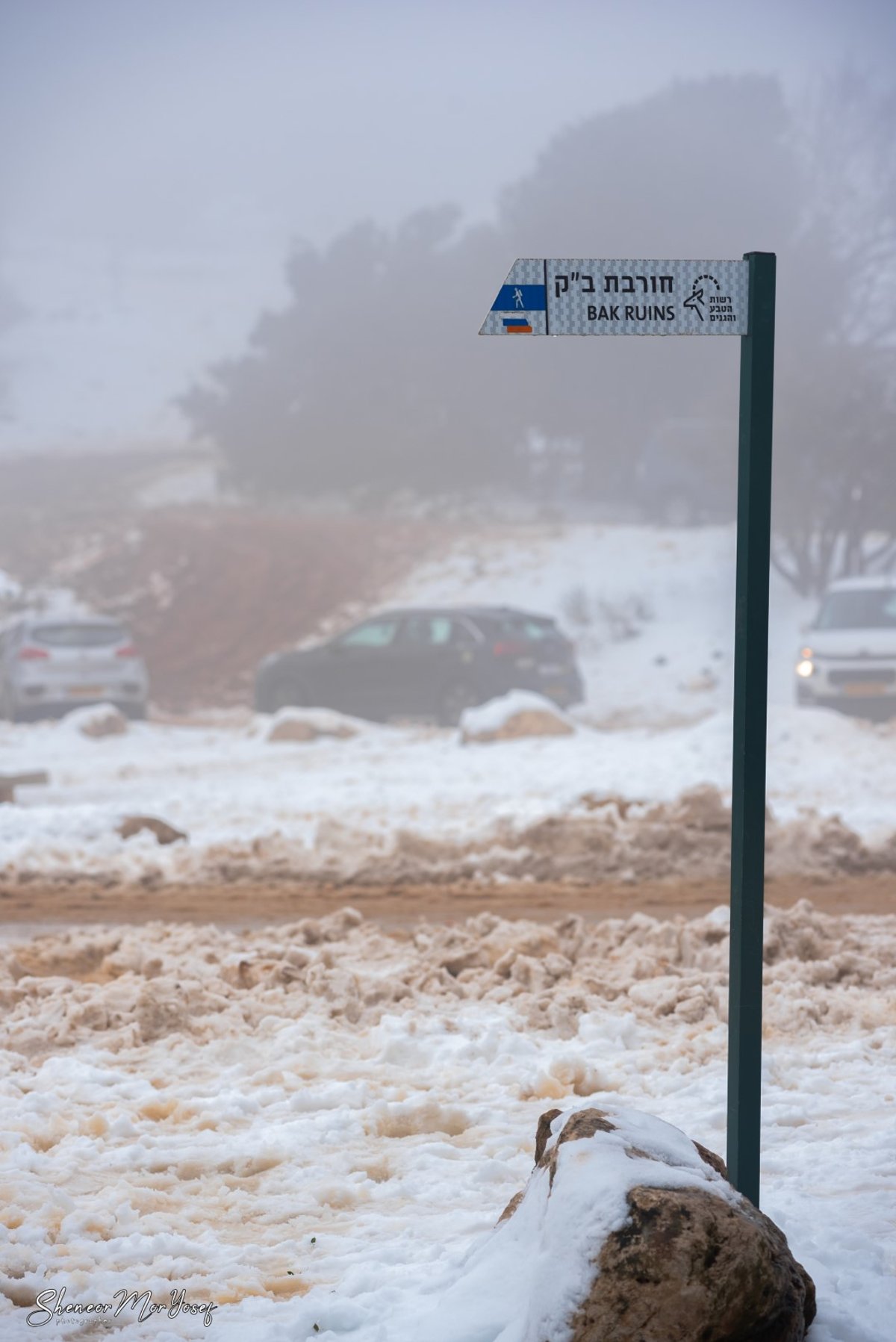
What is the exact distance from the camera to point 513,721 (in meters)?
14.5

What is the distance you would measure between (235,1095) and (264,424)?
56.6 feet

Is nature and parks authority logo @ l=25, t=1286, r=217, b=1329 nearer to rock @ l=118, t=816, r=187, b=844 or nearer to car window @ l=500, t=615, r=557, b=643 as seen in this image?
rock @ l=118, t=816, r=187, b=844

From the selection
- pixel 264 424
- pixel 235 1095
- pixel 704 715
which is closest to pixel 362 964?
pixel 235 1095

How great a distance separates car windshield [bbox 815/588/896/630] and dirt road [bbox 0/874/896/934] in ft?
23.8

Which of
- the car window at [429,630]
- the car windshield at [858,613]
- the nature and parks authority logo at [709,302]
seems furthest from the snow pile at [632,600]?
the nature and parks authority logo at [709,302]

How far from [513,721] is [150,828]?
5.55 metres

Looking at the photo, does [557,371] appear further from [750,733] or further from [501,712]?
[750,733]

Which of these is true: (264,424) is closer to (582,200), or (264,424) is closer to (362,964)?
(582,200)

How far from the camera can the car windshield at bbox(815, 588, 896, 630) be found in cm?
1582

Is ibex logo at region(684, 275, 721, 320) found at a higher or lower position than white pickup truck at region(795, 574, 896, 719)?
higher

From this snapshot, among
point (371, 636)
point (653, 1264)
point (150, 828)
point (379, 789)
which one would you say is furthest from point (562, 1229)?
point (371, 636)

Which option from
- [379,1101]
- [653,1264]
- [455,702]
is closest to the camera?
[653,1264]

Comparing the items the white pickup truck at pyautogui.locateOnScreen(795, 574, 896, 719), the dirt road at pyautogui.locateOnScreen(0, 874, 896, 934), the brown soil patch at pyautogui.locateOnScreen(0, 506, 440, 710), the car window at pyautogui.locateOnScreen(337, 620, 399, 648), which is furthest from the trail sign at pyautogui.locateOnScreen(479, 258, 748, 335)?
the brown soil patch at pyautogui.locateOnScreen(0, 506, 440, 710)

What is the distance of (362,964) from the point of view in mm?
6098
